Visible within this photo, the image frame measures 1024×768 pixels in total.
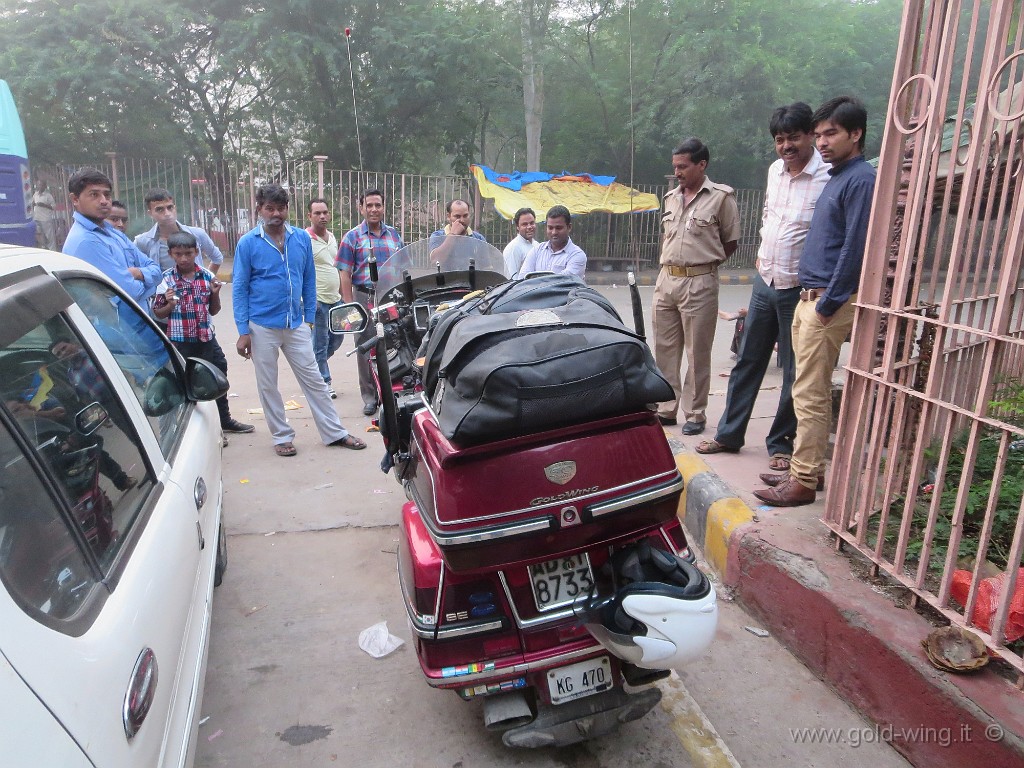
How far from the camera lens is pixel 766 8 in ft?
56.5

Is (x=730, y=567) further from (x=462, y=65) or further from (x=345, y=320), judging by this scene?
(x=462, y=65)

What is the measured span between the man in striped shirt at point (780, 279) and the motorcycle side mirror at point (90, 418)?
3211 mm

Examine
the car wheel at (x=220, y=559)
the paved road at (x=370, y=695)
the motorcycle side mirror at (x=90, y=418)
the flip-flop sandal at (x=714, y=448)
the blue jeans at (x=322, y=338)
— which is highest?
the motorcycle side mirror at (x=90, y=418)

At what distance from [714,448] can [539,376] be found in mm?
2709

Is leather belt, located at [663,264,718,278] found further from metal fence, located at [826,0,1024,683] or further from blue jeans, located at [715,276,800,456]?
metal fence, located at [826,0,1024,683]

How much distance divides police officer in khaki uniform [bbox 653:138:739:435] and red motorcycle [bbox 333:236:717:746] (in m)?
2.35

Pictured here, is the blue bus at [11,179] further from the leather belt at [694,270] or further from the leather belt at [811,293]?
the leather belt at [811,293]

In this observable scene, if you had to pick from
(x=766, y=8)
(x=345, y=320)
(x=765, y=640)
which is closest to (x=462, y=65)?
(x=766, y=8)

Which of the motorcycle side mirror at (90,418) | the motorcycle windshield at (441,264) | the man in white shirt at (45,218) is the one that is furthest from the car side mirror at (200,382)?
the man in white shirt at (45,218)

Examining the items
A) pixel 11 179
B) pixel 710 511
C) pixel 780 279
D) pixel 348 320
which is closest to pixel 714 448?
pixel 710 511

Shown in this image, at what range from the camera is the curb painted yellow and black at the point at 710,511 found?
11.1 ft

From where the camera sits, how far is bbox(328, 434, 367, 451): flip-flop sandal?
5.12m

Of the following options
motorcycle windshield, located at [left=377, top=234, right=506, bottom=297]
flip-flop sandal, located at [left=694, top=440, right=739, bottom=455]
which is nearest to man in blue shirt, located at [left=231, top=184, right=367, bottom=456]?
motorcycle windshield, located at [left=377, top=234, right=506, bottom=297]

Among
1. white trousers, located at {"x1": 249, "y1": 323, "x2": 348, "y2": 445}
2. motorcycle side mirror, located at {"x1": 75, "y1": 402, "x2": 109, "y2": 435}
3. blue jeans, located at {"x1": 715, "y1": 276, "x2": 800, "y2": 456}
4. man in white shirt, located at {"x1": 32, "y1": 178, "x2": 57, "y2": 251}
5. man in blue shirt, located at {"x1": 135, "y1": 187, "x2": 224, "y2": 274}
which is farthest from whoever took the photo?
man in white shirt, located at {"x1": 32, "y1": 178, "x2": 57, "y2": 251}
